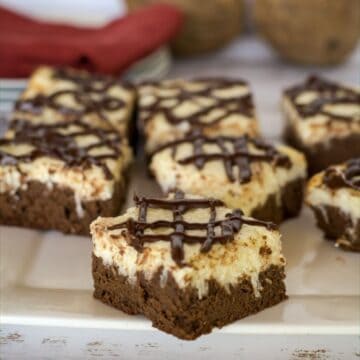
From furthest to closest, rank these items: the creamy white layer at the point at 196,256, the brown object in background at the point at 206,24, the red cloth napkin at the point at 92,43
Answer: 1. the brown object in background at the point at 206,24
2. the red cloth napkin at the point at 92,43
3. the creamy white layer at the point at 196,256

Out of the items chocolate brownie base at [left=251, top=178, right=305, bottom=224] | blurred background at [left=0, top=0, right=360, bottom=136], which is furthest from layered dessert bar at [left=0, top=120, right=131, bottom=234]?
blurred background at [left=0, top=0, right=360, bottom=136]

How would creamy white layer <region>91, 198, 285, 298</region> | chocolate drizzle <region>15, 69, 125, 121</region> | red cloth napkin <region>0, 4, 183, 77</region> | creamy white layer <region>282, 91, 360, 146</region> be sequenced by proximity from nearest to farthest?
creamy white layer <region>91, 198, 285, 298</region>
creamy white layer <region>282, 91, 360, 146</region>
chocolate drizzle <region>15, 69, 125, 121</region>
red cloth napkin <region>0, 4, 183, 77</region>

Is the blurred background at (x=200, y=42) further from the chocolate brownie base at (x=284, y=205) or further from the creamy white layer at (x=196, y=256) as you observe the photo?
the creamy white layer at (x=196, y=256)

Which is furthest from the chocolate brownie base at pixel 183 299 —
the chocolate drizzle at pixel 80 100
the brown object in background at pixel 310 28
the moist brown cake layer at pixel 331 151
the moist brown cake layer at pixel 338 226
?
the brown object in background at pixel 310 28

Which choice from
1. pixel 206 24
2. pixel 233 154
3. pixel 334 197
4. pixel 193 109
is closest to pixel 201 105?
pixel 193 109

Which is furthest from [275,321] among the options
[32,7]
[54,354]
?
[32,7]

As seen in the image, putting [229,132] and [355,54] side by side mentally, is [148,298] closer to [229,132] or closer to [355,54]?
[229,132]

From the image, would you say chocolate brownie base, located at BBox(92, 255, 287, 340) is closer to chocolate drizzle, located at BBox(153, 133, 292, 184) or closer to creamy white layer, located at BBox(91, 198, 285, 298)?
creamy white layer, located at BBox(91, 198, 285, 298)
